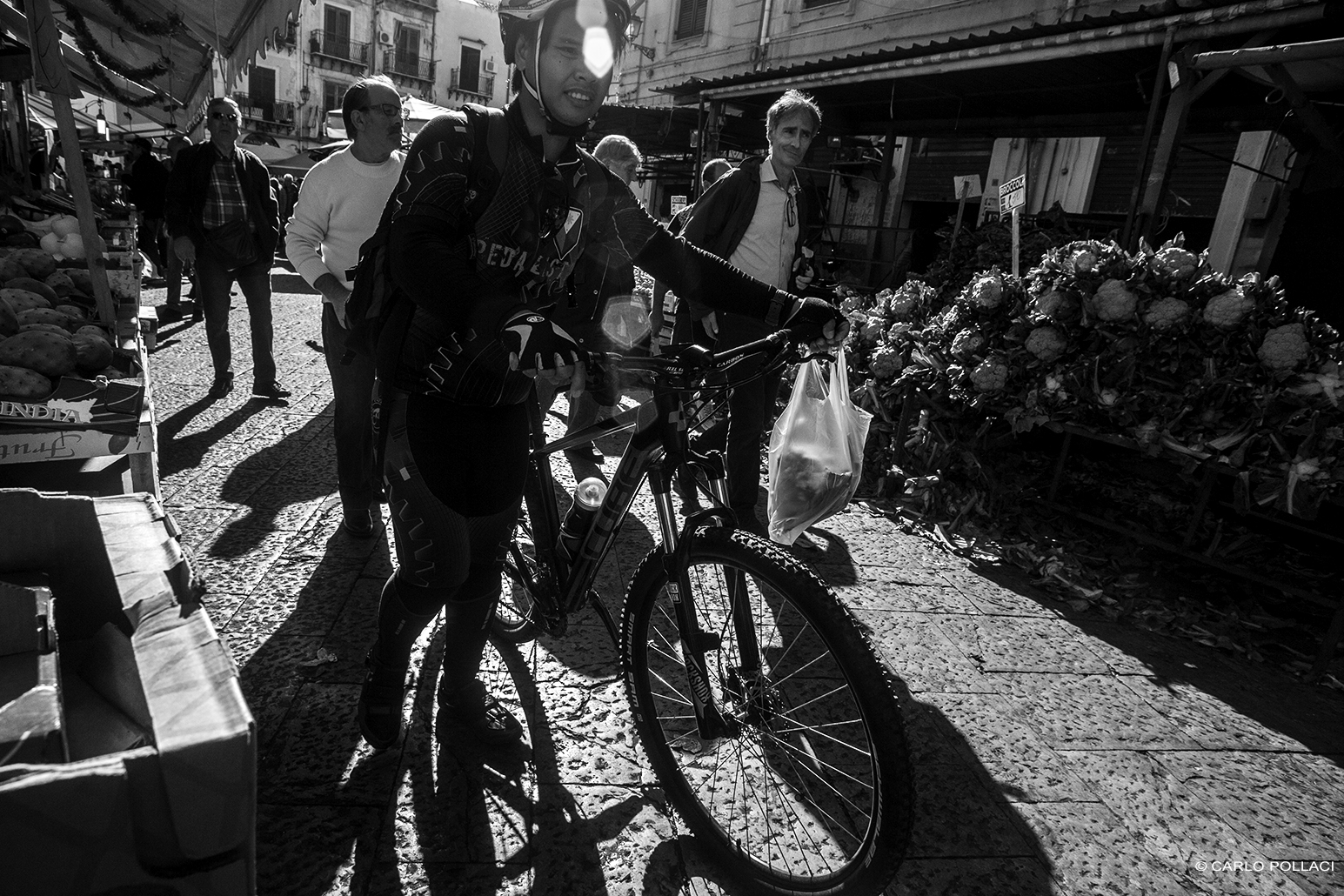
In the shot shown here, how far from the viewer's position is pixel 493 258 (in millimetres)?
1910

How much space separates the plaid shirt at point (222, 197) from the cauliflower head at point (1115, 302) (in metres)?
5.54

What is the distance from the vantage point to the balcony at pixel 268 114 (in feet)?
116

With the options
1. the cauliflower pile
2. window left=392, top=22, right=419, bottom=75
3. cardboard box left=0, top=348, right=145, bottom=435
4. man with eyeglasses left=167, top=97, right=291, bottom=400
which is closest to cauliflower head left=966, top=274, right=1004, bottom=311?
the cauliflower pile

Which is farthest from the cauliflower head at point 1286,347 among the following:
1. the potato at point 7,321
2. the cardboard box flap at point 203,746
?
the potato at point 7,321

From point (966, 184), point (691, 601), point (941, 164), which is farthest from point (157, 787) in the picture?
point (941, 164)

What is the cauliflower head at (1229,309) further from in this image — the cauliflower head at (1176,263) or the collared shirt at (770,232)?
the collared shirt at (770,232)

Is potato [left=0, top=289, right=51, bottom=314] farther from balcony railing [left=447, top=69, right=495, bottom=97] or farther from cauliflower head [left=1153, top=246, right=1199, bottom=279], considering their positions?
balcony railing [left=447, top=69, right=495, bottom=97]

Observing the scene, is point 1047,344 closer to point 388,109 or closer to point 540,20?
point 540,20

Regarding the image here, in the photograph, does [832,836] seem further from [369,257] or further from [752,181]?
[752,181]

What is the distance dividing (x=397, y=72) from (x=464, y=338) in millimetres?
46384

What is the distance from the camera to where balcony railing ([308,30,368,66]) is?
124 feet

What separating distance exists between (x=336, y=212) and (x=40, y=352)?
4.26 ft

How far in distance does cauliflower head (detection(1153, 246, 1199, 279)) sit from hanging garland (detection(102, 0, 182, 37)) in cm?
560

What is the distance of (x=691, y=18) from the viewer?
21.0 metres
